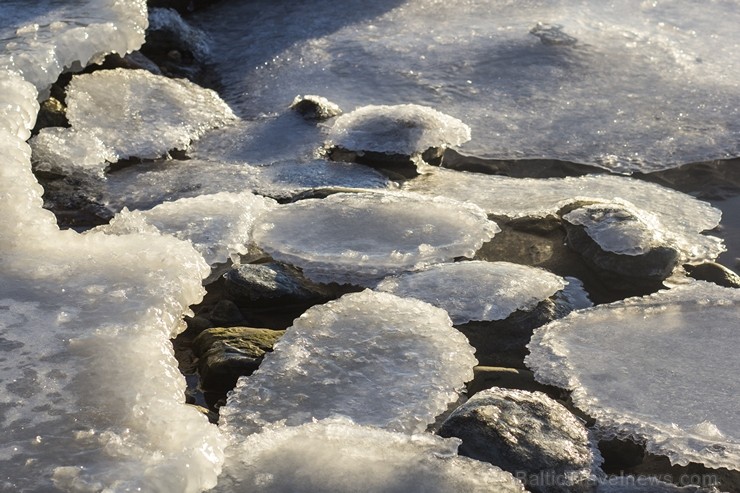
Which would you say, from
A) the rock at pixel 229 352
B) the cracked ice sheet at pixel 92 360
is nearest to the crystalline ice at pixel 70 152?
the cracked ice sheet at pixel 92 360

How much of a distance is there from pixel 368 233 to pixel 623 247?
0.84 meters

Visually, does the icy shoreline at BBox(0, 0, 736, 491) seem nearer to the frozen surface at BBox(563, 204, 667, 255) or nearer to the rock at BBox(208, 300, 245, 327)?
the rock at BBox(208, 300, 245, 327)

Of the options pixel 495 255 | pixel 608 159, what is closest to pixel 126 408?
pixel 495 255

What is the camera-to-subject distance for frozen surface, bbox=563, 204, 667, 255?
3.27m

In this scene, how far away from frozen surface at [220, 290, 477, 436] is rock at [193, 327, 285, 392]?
0.07 m

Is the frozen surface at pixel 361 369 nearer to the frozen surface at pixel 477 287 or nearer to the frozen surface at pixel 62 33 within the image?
the frozen surface at pixel 477 287

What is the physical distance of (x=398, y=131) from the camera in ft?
13.7

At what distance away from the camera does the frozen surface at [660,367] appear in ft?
7.65

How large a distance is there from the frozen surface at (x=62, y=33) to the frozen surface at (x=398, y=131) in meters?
1.12

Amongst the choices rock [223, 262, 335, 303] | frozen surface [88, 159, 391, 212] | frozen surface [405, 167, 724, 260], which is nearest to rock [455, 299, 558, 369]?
rock [223, 262, 335, 303]

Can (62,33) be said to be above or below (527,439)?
above

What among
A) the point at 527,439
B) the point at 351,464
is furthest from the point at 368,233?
the point at 351,464

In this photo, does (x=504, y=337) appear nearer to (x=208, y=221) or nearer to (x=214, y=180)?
(x=208, y=221)

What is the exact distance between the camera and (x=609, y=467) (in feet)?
7.65
